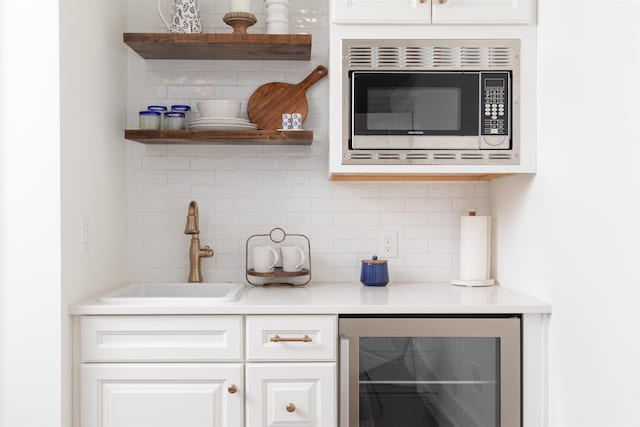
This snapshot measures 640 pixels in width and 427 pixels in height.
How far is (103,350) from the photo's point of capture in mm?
1883

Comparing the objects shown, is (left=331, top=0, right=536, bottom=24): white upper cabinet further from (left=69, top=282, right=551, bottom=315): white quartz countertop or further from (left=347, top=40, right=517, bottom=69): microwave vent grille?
(left=69, top=282, right=551, bottom=315): white quartz countertop

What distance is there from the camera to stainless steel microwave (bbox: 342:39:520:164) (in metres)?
2.06

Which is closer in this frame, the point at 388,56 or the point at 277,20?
the point at 388,56

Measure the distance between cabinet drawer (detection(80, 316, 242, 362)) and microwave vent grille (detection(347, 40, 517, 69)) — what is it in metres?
1.01

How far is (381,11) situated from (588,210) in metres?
0.99

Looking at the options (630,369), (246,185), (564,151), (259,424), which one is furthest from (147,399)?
(564,151)

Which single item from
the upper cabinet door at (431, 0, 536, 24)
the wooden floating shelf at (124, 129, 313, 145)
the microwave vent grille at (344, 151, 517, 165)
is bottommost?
the microwave vent grille at (344, 151, 517, 165)

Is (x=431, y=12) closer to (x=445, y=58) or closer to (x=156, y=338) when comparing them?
(x=445, y=58)

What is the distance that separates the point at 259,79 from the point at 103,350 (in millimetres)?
1271

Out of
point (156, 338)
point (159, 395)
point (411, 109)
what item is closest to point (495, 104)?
point (411, 109)

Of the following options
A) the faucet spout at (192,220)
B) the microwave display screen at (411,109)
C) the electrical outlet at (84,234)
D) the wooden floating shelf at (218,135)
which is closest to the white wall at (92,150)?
the electrical outlet at (84,234)

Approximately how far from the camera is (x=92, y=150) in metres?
2.07

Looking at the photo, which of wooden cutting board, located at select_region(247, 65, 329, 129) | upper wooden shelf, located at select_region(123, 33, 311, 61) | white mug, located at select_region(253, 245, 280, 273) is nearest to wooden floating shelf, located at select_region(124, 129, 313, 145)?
wooden cutting board, located at select_region(247, 65, 329, 129)

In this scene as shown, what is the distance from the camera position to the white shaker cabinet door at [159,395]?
1.88 meters
